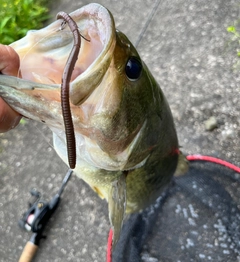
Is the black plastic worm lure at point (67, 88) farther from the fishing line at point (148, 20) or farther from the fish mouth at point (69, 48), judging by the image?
the fishing line at point (148, 20)

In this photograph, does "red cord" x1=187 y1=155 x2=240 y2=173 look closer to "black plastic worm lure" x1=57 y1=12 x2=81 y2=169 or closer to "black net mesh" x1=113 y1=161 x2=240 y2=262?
"black net mesh" x1=113 y1=161 x2=240 y2=262

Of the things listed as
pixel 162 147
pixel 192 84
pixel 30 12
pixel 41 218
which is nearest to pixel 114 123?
pixel 162 147

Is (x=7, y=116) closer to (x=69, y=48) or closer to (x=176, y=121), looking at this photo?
(x=69, y=48)

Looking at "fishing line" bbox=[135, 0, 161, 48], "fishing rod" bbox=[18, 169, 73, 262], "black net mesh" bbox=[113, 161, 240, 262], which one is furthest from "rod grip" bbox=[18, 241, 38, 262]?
"fishing line" bbox=[135, 0, 161, 48]

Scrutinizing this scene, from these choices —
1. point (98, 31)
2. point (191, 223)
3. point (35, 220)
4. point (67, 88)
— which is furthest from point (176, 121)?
point (67, 88)

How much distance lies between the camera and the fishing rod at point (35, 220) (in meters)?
2.35

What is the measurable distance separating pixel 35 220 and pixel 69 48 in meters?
1.49

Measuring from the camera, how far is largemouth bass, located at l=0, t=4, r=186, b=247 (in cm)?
108

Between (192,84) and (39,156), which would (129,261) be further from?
(192,84)

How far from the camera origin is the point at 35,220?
236 cm

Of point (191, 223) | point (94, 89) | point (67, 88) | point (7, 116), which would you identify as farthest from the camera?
point (191, 223)

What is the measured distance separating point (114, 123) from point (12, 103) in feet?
1.07

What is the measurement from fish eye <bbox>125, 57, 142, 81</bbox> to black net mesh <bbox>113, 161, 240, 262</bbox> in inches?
41.5

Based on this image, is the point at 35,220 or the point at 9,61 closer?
the point at 9,61
